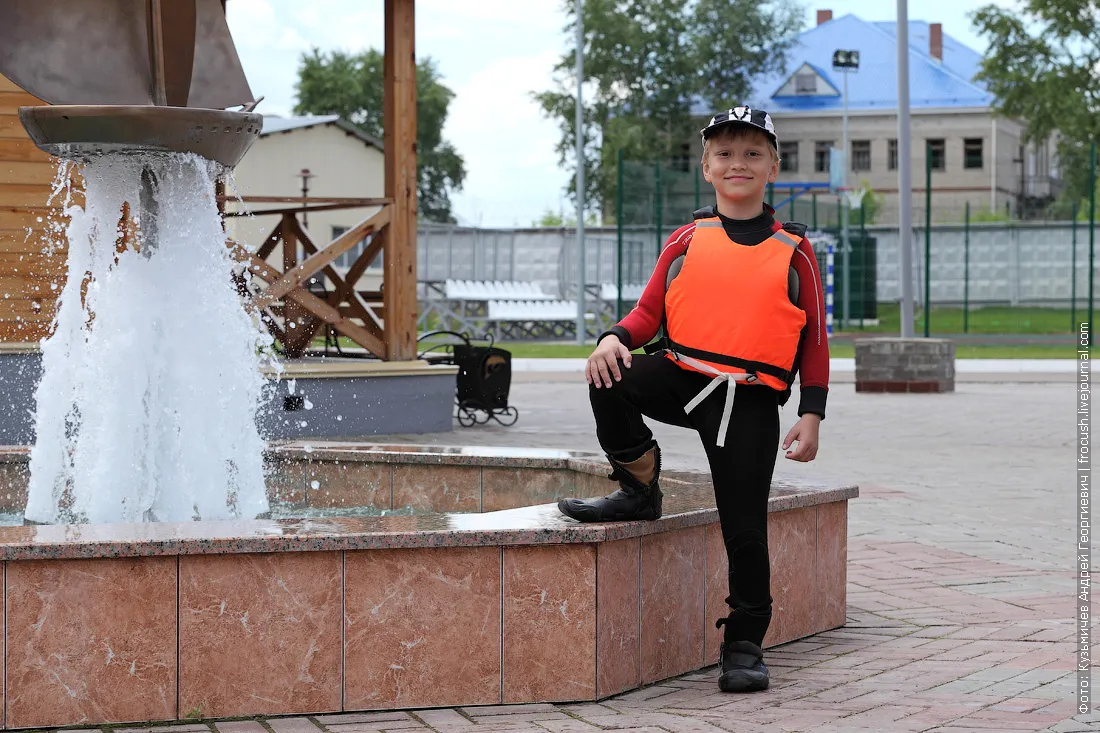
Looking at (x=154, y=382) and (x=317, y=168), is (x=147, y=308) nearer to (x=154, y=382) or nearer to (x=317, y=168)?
(x=154, y=382)

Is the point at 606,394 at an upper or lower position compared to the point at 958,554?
upper

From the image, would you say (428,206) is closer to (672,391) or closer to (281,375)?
(281,375)

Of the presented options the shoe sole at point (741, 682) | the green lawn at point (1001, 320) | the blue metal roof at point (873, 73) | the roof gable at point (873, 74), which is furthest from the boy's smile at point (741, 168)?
the roof gable at point (873, 74)

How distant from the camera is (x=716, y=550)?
15.8 feet

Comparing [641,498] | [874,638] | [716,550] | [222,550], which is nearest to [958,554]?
[874,638]

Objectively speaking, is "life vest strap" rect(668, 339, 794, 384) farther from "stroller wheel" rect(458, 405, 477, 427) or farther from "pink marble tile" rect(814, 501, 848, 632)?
"stroller wheel" rect(458, 405, 477, 427)

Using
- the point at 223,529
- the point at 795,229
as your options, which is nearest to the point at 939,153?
the point at 795,229

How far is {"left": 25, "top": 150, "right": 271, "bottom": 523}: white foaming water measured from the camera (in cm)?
593

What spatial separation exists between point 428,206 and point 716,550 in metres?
68.2

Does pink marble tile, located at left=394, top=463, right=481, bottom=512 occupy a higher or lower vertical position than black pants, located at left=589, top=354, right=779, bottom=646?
lower

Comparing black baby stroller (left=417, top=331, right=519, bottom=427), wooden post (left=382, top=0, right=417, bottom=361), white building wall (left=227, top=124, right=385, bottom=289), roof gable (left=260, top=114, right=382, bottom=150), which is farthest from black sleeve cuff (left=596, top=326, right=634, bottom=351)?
roof gable (left=260, top=114, right=382, bottom=150)

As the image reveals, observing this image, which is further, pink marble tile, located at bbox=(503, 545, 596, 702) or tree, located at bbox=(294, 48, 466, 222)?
tree, located at bbox=(294, 48, 466, 222)

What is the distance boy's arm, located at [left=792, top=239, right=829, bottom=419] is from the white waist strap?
0.20 meters

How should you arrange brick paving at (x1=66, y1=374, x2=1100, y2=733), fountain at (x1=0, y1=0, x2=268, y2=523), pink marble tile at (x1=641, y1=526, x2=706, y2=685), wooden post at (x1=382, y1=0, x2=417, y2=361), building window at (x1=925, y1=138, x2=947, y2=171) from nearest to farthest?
1. brick paving at (x1=66, y1=374, x2=1100, y2=733)
2. pink marble tile at (x1=641, y1=526, x2=706, y2=685)
3. fountain at (x1=0, y1=0, x2=268, y2=523)
4. wooden post at (x1=382, y1=0, x2=417, y2=361)
5. building window at (x1=925, y1=138, x2=947, y2=171)
